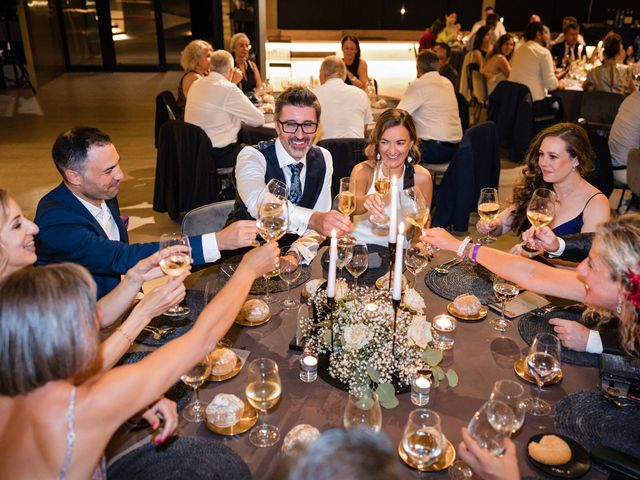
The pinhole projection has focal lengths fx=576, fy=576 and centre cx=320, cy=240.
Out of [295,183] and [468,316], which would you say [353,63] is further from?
[468,316]

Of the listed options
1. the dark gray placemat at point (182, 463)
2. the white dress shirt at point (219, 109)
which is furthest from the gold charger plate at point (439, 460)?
the white dress shirt at point (219, 109)

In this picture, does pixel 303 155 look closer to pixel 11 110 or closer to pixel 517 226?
pixel 517 226

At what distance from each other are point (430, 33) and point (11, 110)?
24.2 feet

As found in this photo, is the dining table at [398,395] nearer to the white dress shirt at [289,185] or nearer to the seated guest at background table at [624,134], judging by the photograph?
the white dress shirt at [289,185]

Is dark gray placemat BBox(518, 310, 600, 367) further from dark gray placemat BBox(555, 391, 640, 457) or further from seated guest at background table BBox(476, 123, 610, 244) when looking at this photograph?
seated guest at background table BBox(476, 123, 610, 244)

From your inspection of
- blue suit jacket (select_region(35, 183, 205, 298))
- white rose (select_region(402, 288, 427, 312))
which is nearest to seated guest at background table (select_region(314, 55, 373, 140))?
blue suit jacket (select_region(35, 183, 205, 298))

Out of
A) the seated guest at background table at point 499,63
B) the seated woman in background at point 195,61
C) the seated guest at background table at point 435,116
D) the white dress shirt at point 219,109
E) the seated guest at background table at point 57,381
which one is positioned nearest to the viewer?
the seated guest at background table at point 57,381

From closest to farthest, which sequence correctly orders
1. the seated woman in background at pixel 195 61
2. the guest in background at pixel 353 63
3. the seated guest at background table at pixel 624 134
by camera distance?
1. the seated guest at background table at pixel 624 134
2. the seated woman in background at pixel 195 61
3. the guest in background at pixel 353 63

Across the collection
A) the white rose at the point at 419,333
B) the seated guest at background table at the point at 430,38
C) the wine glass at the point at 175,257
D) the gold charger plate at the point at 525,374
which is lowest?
the gold charger plate at the point at 525,374

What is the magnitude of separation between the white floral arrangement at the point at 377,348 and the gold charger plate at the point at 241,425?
269 millimetres

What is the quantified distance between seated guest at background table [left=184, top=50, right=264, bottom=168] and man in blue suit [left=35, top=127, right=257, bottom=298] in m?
2.60

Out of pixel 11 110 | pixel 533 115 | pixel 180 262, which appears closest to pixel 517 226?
pixel 180 262

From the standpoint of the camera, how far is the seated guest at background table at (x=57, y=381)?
49.7 inches

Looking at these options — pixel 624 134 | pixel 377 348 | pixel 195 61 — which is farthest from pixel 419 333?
pixel 195 61
